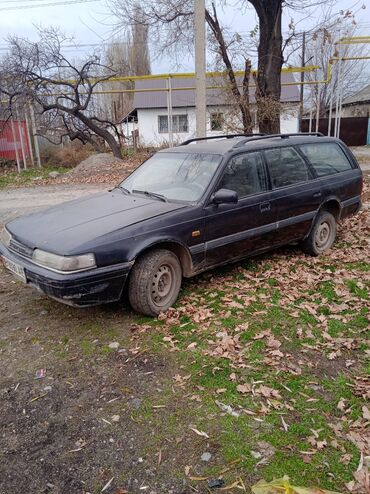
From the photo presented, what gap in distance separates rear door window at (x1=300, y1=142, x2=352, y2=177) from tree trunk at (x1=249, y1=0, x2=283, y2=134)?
6099 millimetres

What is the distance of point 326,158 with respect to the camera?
6191mm

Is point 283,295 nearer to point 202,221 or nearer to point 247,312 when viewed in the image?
point 247,312

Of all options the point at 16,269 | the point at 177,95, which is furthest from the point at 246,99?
the point at 177,95

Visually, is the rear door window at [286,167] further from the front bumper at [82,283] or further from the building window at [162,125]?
the building window at [162,125]

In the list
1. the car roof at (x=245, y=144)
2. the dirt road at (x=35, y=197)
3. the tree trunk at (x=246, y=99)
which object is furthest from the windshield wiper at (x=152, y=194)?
the tree trunk at (x=246, y=99)

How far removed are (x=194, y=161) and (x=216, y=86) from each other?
11.3m

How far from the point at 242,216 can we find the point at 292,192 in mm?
993

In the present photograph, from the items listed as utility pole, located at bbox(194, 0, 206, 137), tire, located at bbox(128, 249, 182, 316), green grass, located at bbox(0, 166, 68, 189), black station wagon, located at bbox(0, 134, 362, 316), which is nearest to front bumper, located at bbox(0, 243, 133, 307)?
black station wagon, located at bbox(0, 134, 362, 316)

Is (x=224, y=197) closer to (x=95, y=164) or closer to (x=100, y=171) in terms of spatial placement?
(x=100, y=171)

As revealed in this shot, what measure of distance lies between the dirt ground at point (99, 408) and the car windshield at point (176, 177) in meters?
1.36

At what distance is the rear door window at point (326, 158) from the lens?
19.5 ft

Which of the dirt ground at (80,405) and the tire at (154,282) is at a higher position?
the tire at (154,282)

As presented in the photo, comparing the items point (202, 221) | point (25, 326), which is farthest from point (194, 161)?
point (25, 326)

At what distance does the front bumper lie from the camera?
3.65m
